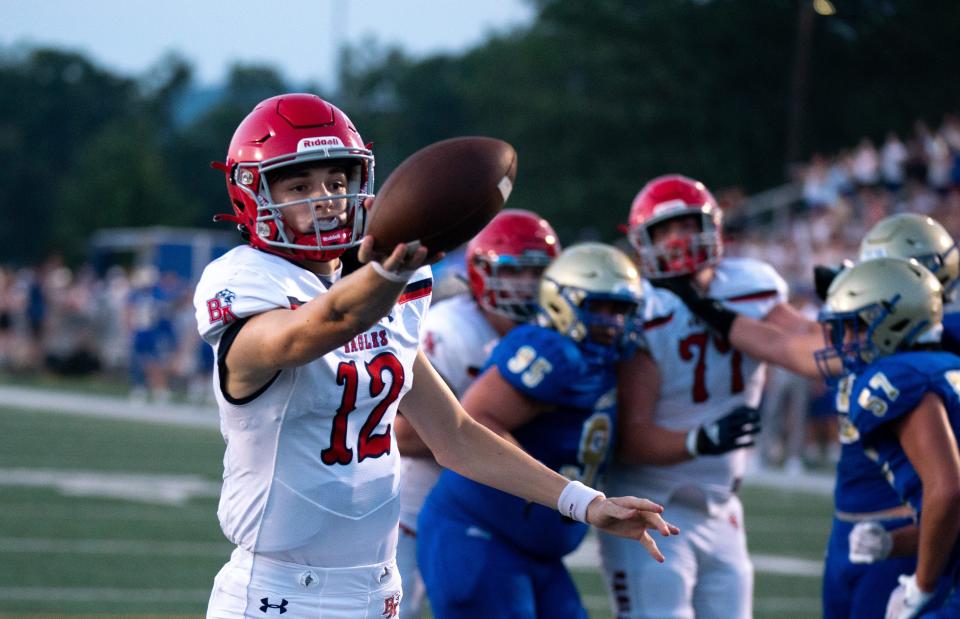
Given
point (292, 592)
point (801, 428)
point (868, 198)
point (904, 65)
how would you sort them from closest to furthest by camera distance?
point (292, 592) < point (801, 428) < point (868, 198) < point (904, 65)

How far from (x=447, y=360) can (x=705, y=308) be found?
861mm

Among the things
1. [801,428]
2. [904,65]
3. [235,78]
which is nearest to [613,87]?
[904,65]

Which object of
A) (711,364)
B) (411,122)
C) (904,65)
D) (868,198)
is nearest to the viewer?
(711,364)

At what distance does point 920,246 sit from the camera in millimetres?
4531

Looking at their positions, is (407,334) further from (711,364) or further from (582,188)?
(582,188)

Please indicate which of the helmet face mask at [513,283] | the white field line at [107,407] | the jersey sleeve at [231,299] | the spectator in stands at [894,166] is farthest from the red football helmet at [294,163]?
the spectator in stands at [894,166]

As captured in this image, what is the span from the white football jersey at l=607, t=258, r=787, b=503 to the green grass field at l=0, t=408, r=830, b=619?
243 centimetres

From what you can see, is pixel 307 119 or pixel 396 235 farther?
pixel 307 119

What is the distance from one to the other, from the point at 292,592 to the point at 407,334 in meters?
0.57

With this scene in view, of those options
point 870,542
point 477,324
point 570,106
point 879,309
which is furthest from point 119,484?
point 570,106

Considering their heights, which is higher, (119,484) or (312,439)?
(312,439)

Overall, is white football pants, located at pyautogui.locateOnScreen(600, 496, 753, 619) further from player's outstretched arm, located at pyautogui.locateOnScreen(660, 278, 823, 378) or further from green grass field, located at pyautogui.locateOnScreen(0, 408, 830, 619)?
green grass field, located at pyautogui.locateOnScreen(0, 408, 830, 619)

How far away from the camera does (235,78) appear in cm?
8581

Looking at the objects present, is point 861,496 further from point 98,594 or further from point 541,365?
point 98,594
